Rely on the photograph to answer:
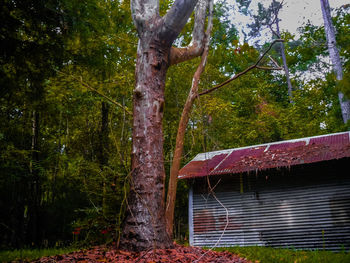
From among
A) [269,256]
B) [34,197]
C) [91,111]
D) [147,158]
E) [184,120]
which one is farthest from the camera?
[91,111]

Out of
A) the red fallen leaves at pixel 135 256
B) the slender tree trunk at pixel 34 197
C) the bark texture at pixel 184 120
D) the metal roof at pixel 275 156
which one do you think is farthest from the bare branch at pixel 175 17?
the slender tree trunk at pixel 34 197

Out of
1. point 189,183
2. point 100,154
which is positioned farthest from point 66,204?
point 189,183

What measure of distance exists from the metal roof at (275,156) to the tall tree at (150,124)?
12.5 ft

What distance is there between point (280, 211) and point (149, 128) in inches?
262

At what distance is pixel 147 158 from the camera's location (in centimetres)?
384

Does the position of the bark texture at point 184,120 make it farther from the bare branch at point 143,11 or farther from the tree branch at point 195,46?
the bare branch at point 143,11

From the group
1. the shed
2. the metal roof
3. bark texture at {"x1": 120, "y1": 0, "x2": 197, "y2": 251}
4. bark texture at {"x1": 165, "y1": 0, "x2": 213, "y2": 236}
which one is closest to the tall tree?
bark texture at {"x1": 120, "y1": 0, "x2": 197, "y2": 251}

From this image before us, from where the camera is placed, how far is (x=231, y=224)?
30.8 ft

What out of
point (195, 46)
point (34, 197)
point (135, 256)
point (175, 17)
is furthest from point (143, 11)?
point (34, 197)

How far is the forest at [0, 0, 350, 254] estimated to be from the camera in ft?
13.8

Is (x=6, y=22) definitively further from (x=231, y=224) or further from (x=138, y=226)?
(x=231, y=224)

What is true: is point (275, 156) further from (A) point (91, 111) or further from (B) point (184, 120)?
(A) point (91, 111)

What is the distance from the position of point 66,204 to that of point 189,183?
14.5ft

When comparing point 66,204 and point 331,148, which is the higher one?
point 331,148
